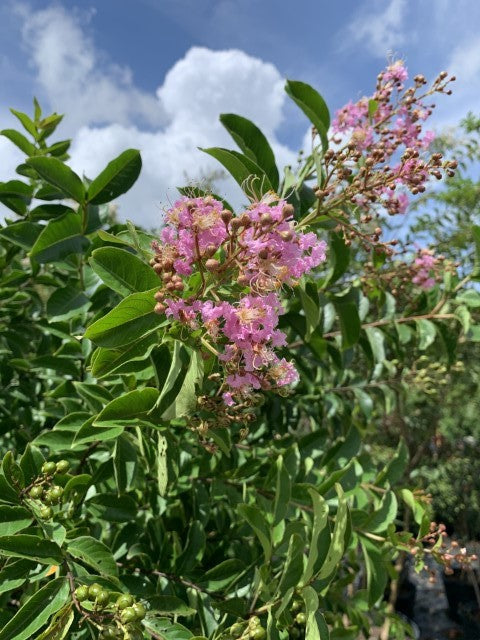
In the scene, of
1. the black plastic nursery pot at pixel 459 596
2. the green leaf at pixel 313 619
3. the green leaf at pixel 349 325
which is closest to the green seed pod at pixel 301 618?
the green leaf at pixel 313 619

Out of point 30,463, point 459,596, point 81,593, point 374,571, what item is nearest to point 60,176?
point 30,463

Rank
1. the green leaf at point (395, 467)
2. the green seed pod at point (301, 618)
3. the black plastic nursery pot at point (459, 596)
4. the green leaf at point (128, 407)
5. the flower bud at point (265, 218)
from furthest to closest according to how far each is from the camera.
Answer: the black plastic nursery pot at point (459, 596) → the green leaf at point (395, 467) → the green seed pod at point (301, 618) → the green leaf at point (128, 407) → the flower bud at point (265, 218)

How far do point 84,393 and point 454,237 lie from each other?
2979mm

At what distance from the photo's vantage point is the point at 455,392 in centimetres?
410

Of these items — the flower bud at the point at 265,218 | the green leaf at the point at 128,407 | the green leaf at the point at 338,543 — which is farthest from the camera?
the green leaf at the point at 338,543

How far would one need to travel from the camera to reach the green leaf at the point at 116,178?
1328mm

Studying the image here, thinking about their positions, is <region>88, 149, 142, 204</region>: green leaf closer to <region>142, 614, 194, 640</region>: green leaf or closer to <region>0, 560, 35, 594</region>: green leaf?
<region>0, 560, 35, 594</region>: green leaf

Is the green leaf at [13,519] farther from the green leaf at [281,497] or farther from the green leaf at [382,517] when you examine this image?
the green leaf at [382,517]

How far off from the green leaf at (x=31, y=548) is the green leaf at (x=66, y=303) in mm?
589

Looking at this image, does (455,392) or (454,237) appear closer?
(454,237)

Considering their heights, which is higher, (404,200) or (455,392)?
(404,200)

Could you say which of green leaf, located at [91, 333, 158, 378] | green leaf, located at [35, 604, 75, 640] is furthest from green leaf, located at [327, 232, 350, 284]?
green leaf, located at [35, 604, 75, 640]

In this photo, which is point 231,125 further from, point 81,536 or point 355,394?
point 355,394

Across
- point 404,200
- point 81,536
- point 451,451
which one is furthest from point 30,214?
point 451,451
